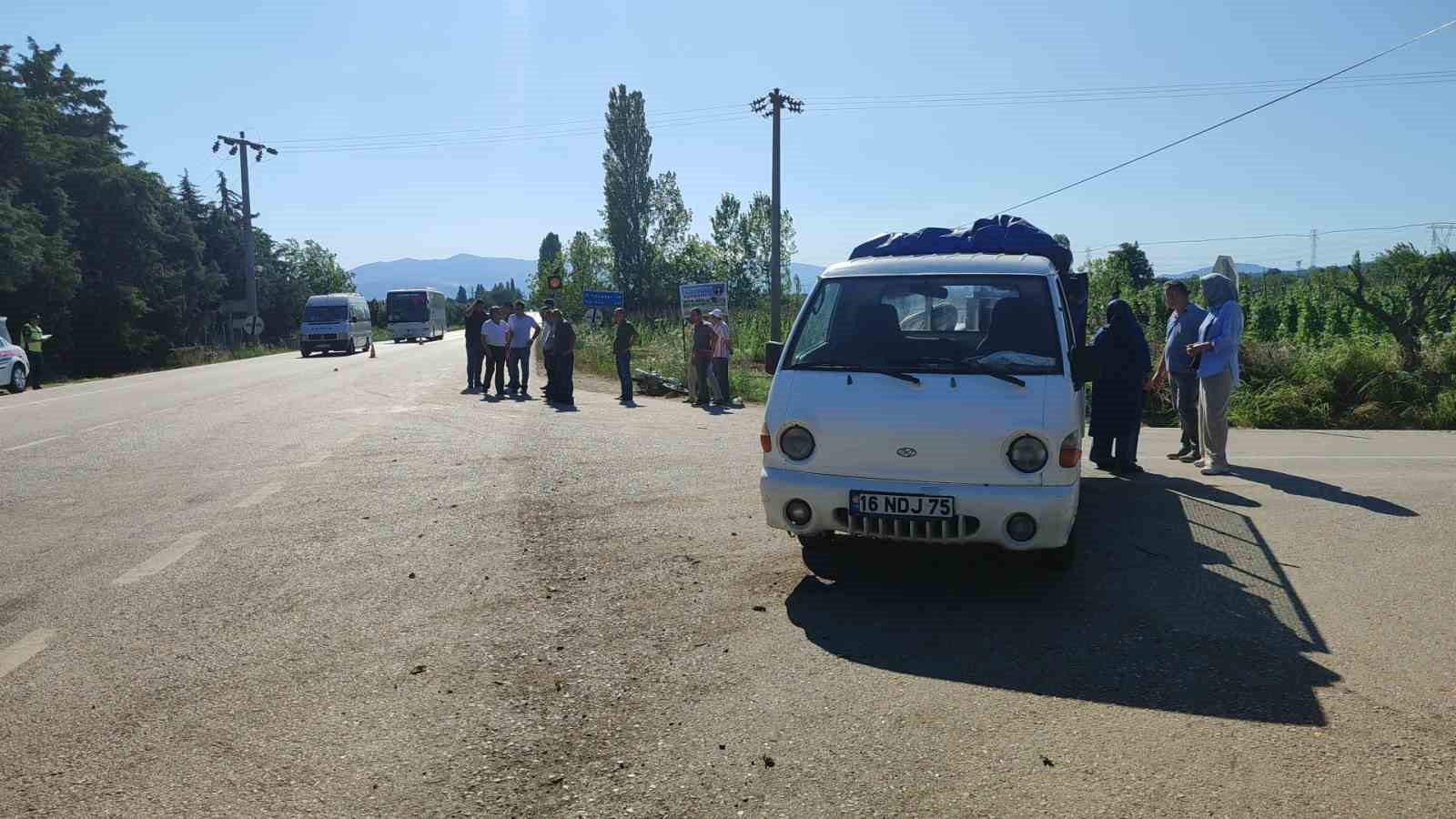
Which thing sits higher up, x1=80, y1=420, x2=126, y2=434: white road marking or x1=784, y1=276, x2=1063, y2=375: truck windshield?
x1=784, y1=276, x2=1063, y2=375: truck windshield

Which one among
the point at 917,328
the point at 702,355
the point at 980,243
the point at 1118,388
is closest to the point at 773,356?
the point at 917,328

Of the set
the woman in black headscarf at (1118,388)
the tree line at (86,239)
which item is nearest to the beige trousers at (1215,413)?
the woman in black headscarf at (1118,388)

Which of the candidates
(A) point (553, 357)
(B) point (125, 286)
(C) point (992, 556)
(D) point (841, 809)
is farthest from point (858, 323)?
(B) point (125, 286)

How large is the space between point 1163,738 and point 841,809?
1.36 metres

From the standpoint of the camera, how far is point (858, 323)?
6.41m

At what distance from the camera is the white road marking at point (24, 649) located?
4.72 meters

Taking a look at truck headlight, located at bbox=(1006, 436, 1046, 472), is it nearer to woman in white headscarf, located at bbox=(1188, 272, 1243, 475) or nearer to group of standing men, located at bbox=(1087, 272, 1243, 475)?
group of standing men, located at bbox=(1087, 272, 1243, 475)

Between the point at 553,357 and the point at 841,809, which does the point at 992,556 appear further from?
the point at 553,357

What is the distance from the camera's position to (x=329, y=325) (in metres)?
41.5

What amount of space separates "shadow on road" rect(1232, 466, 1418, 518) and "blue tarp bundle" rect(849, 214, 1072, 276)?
287cm

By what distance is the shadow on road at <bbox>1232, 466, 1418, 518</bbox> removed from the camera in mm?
8070

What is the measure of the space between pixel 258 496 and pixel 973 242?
250 inches

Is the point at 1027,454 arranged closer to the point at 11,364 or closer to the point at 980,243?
the point at 980,243

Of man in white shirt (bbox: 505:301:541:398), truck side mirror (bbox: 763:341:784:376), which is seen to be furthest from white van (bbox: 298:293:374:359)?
truck side mirror (bbox: 763:341:784:376)
